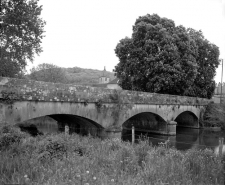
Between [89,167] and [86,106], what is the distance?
8.09 metres

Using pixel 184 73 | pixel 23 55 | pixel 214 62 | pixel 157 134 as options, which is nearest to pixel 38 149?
pixel 23 55

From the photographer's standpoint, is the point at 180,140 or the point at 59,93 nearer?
the point at 59,93

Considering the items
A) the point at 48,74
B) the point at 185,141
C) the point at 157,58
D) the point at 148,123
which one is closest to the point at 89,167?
the point at 185,141

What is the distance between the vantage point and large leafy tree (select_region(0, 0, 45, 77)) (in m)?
11.8

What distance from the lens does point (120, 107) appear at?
52.5 ft

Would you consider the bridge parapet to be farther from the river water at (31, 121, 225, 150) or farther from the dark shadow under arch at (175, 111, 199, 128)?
the dark shadow under arch at (175, 111, 199, 128)

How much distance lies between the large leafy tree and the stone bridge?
152 inches

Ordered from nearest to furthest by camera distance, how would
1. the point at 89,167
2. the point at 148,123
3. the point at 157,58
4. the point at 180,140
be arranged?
the point at 89,167 → the point at 180,140 → the point at 157,58 → the point at 148,123

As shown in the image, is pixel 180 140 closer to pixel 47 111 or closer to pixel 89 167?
pixel 47 111

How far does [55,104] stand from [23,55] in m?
5.17

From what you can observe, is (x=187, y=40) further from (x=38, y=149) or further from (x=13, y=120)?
(x=38, y=149)

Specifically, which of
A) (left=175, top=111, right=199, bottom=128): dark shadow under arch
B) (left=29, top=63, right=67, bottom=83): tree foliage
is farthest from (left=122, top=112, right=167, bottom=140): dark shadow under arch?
(left=29, top=63, right=67, bottom=83): tree foliage

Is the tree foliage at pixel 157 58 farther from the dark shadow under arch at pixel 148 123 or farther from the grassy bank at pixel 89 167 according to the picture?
the grassy bank at pixel 89 167

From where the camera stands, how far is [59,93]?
11.8 meters
